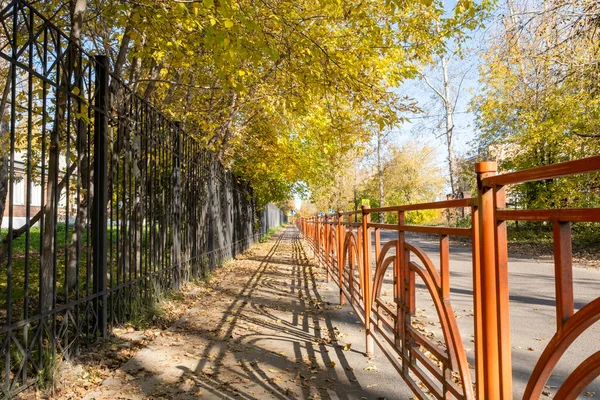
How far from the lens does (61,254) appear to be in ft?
40.5

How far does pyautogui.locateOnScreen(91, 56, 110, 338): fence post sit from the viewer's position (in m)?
4.27

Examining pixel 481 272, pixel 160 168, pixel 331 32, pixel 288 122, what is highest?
pixel 331 32

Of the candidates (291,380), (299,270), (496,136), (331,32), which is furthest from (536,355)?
(496,136)

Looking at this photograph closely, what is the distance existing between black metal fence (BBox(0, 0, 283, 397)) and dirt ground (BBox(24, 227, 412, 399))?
343mm

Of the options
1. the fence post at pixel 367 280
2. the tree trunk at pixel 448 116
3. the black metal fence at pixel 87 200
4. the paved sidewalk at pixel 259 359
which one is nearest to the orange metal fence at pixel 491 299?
the paved sidewalk at pixel 259 359

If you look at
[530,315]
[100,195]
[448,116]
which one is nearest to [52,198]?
[100,195]

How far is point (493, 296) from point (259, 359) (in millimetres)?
2878

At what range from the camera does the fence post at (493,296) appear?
172 cm

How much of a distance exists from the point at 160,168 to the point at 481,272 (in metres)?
5.43

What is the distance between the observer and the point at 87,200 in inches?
165

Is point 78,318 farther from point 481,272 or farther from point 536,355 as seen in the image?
point 536,355

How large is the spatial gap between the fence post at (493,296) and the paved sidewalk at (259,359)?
66.1 inches

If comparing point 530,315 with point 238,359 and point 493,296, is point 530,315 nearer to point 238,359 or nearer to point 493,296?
point 238,359

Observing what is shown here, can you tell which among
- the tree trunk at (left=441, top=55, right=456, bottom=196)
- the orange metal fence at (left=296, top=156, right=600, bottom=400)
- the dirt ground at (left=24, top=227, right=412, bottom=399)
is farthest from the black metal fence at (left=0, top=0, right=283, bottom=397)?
the tree trunk at (left=441, top=55, right=456, bottom=196)
